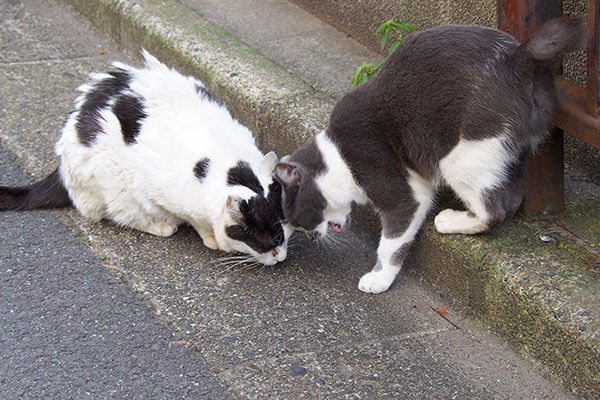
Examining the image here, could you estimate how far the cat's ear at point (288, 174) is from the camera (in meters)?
3.36

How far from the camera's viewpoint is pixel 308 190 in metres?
3.37

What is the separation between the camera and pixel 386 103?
3189 mm

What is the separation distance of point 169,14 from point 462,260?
3.01 meters

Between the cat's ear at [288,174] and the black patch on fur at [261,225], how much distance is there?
0.32 ft

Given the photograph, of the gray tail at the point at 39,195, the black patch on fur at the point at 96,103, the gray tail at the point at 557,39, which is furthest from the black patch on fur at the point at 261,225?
the gray tail at the point at 557,39

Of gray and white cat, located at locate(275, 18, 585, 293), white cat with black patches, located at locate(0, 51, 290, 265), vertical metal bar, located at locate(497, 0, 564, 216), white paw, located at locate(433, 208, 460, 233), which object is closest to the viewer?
gray and white cat, located at locate(275, 18, 585, 293)

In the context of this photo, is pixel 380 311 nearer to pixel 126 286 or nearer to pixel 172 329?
pixel 172 329

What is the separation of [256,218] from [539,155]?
47.7 inches

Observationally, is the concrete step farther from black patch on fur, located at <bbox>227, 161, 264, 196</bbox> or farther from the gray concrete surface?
the gray concrete surface

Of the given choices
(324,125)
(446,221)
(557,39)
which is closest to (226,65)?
(324,125)

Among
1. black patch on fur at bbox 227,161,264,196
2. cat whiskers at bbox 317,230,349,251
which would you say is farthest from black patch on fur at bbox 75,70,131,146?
cat whiskers at bbox 317,230,349,251

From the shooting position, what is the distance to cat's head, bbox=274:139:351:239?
337 cm

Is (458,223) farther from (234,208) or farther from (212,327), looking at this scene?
(212,327)

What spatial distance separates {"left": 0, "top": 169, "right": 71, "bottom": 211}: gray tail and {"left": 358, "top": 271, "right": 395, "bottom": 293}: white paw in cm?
158
